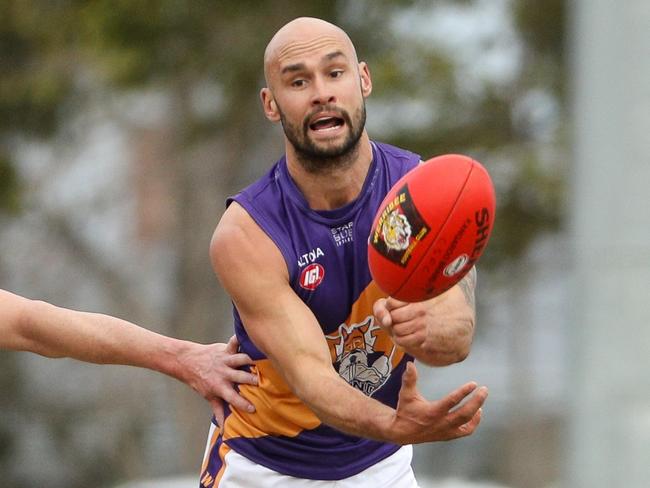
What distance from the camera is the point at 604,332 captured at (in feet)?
14.0

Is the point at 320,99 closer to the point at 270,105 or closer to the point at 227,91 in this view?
the point at 270,105

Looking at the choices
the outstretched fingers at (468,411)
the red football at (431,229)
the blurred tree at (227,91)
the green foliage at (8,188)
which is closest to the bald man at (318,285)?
the red football at (431,229)

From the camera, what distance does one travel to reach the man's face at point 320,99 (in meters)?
5.29

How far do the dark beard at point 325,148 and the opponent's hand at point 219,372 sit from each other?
2.84 ft

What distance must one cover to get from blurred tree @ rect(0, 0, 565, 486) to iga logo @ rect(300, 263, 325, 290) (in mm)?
12626

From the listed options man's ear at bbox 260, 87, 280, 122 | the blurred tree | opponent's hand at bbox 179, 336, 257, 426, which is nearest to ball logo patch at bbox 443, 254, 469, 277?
man's ear at bbox 260, 87, 280, 122

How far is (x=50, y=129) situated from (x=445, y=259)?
15.4m

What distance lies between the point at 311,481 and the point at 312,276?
0.90 m

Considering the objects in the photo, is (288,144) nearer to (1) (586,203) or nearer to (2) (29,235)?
(1) (586,203)

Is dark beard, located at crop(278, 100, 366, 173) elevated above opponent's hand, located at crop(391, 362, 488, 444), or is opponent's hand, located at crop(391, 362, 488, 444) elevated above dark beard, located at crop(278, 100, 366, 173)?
dark beard, located at crop(278, 100, 366, 173)

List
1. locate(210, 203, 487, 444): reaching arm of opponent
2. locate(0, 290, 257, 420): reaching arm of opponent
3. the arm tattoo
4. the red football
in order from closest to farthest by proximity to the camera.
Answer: locate(210, 203, 487, 444): reaching arm of opponent < the red football < the arm tattoo < locate(0, 290, 257, 420): reaching arm of opponent

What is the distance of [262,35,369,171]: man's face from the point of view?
5289 mm

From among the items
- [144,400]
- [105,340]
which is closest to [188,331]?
[144,400]

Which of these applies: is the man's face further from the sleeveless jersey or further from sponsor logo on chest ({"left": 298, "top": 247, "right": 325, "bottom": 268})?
sponsor logo on chest ({"left": 298, "top": 247, "right": 325, "bottom": 268})
